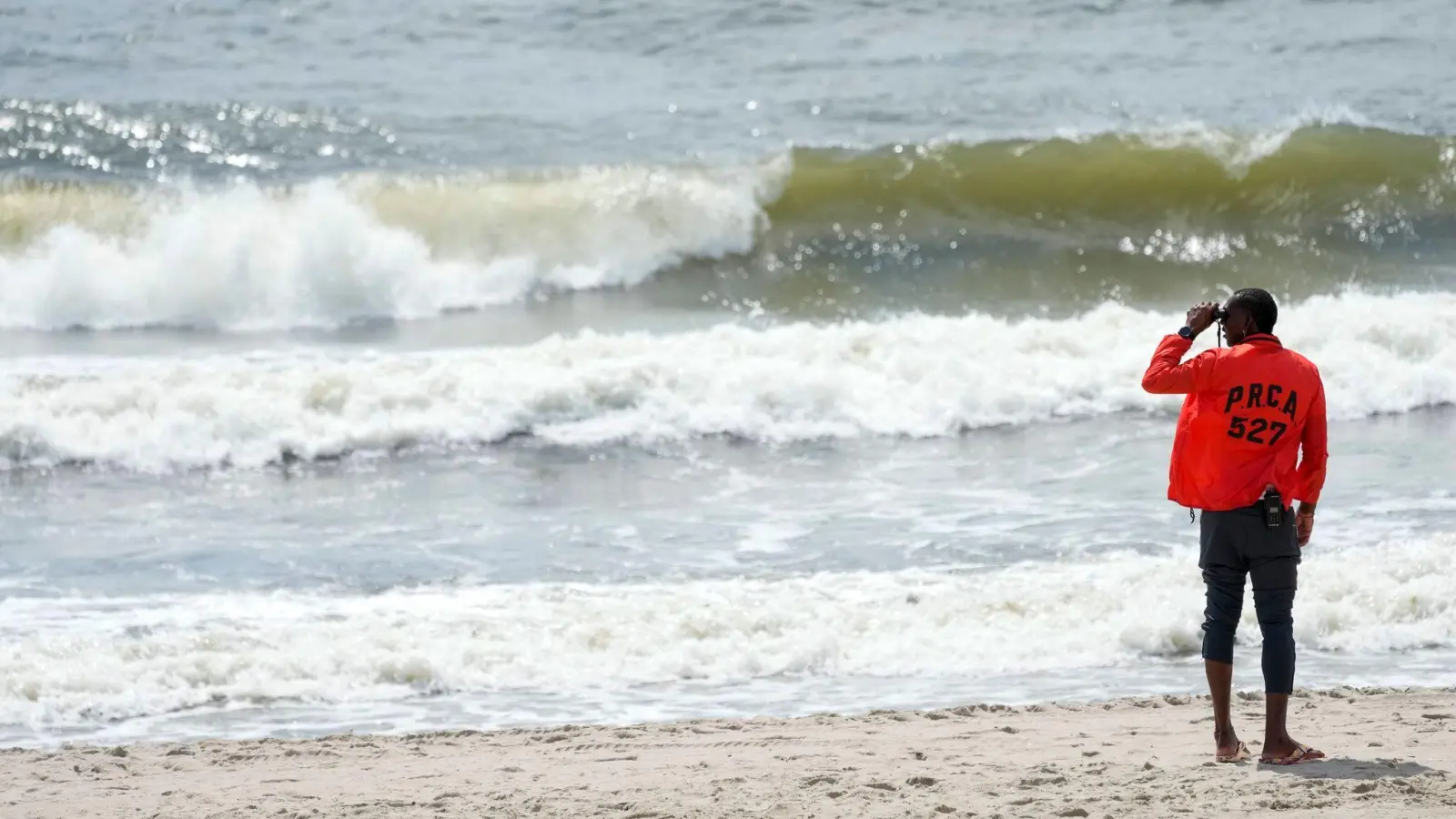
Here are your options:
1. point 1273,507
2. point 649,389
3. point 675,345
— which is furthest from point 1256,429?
point 675,345

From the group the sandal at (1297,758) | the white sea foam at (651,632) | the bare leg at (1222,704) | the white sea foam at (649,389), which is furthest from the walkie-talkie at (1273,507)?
the white sea foam at (649,389)

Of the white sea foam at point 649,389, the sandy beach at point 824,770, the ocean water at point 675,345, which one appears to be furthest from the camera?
the white sea foam at point 649,389

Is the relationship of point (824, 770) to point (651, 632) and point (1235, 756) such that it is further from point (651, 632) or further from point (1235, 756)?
point (651, 632)

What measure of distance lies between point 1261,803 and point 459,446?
702 centimetres

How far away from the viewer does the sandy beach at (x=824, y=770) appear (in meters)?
4.69

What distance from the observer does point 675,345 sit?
1256 cm

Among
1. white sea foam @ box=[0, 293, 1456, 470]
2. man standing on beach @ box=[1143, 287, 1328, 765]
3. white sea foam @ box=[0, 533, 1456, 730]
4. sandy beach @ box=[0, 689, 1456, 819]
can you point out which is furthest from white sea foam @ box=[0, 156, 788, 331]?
man standing on beach @ box=[1143, 287, 1328, 765]

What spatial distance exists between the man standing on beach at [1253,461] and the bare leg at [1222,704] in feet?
0.35

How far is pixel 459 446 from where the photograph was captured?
10742mm

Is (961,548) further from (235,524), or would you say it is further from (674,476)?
(235,524)

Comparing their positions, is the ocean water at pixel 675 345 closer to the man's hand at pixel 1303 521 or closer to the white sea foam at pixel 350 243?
the white sea foam at pixel 350 243

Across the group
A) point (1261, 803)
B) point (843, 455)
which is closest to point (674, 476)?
point (843, 455)

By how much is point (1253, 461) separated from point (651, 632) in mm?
2888

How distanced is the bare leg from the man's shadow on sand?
0.10 metres
